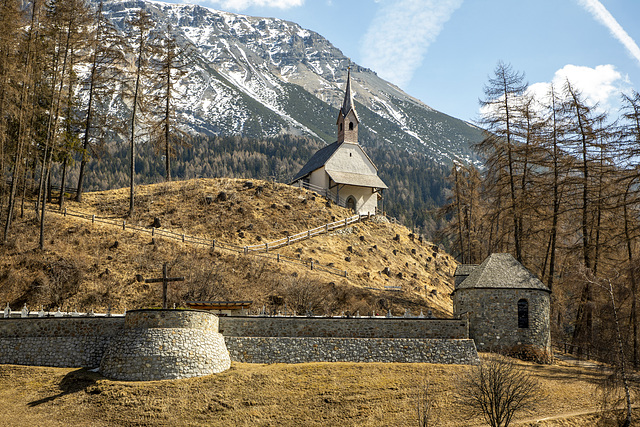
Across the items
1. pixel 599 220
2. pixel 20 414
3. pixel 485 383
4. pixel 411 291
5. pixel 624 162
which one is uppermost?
pixel 624 162

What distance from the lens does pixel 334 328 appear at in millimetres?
28219

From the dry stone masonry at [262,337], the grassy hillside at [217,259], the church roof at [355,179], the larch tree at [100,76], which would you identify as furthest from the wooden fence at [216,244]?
the church roof at [355,179]

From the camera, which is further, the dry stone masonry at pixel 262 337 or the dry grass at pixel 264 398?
the dry stone masonry at pixel 262 337

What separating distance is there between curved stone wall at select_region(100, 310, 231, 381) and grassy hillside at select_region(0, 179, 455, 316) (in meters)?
9.25

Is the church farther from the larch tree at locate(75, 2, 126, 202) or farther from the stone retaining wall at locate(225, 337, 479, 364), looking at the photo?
the stone retaining wall at locate(225, 337, 479, 364)

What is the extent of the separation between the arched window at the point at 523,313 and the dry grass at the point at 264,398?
350 centimetres

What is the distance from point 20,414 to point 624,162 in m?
31.7

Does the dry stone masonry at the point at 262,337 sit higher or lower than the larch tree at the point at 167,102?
lower

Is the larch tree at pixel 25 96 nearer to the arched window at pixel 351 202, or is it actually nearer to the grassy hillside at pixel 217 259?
the grassy hillside at pixel 217 259

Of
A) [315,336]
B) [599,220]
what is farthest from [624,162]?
[315,336]

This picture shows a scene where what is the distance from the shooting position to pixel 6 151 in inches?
1626

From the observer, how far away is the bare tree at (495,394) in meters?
21.2

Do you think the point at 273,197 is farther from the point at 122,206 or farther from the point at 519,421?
the point at 519,421

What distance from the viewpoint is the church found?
61188 mm
